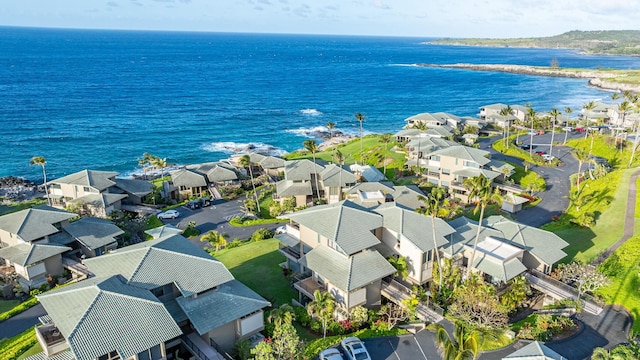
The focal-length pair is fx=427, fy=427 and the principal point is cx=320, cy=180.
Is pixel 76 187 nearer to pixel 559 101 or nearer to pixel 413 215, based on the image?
pixel 413 215

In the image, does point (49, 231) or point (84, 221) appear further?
point (84, 221)

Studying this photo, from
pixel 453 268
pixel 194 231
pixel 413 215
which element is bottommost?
pixel 194 231

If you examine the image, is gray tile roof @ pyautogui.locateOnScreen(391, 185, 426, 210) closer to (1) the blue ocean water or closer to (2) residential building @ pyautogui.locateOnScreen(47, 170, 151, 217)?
(2) residential building @ pyautogui.locateOnScreen(47, 170, 151, 217)

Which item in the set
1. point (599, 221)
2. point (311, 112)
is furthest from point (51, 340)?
point (311, 112)

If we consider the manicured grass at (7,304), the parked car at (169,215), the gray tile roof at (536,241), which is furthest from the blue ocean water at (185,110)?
the gray tile roof at (536,241)

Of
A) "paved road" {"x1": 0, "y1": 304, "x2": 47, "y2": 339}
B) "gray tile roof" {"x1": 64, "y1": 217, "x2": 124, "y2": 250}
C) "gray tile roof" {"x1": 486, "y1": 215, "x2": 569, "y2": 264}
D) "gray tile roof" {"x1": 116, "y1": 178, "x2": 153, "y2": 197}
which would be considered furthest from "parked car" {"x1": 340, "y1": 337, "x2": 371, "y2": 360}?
"gray tile roof" {"x1": 116, "y1": 178, "x2": 153, "y2": 197}

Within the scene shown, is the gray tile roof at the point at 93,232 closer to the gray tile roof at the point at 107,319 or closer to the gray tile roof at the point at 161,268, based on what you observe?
the gray tile roof at the point at 161,268

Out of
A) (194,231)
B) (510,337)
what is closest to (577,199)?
(510,337)
